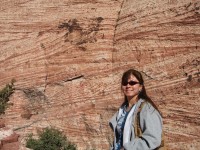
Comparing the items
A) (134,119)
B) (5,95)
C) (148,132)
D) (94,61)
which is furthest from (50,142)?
(148,132)

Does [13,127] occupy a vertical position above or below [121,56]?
below

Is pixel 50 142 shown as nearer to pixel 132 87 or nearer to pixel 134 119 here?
pixel 132 87

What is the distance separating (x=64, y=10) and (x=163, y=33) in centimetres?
429

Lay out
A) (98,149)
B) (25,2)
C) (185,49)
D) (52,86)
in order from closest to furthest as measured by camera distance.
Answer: (185,49) → (98,149) → (52,86) → (25,2)

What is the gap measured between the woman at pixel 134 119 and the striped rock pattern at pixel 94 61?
7.39m

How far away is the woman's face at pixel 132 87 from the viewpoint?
3428 mm

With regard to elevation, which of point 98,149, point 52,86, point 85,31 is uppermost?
point 85,31

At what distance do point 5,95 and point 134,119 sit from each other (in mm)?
11999

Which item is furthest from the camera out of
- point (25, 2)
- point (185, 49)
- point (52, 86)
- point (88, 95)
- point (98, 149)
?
point (25, 2)

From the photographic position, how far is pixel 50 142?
12.3m

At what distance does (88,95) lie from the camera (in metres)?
13.2

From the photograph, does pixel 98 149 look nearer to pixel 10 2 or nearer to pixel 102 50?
pixel 102 50

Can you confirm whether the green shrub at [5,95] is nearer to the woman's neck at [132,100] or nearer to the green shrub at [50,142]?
the green shrub at [50,142]

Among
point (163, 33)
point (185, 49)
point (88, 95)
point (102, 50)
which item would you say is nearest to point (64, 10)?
point (102, 50)
